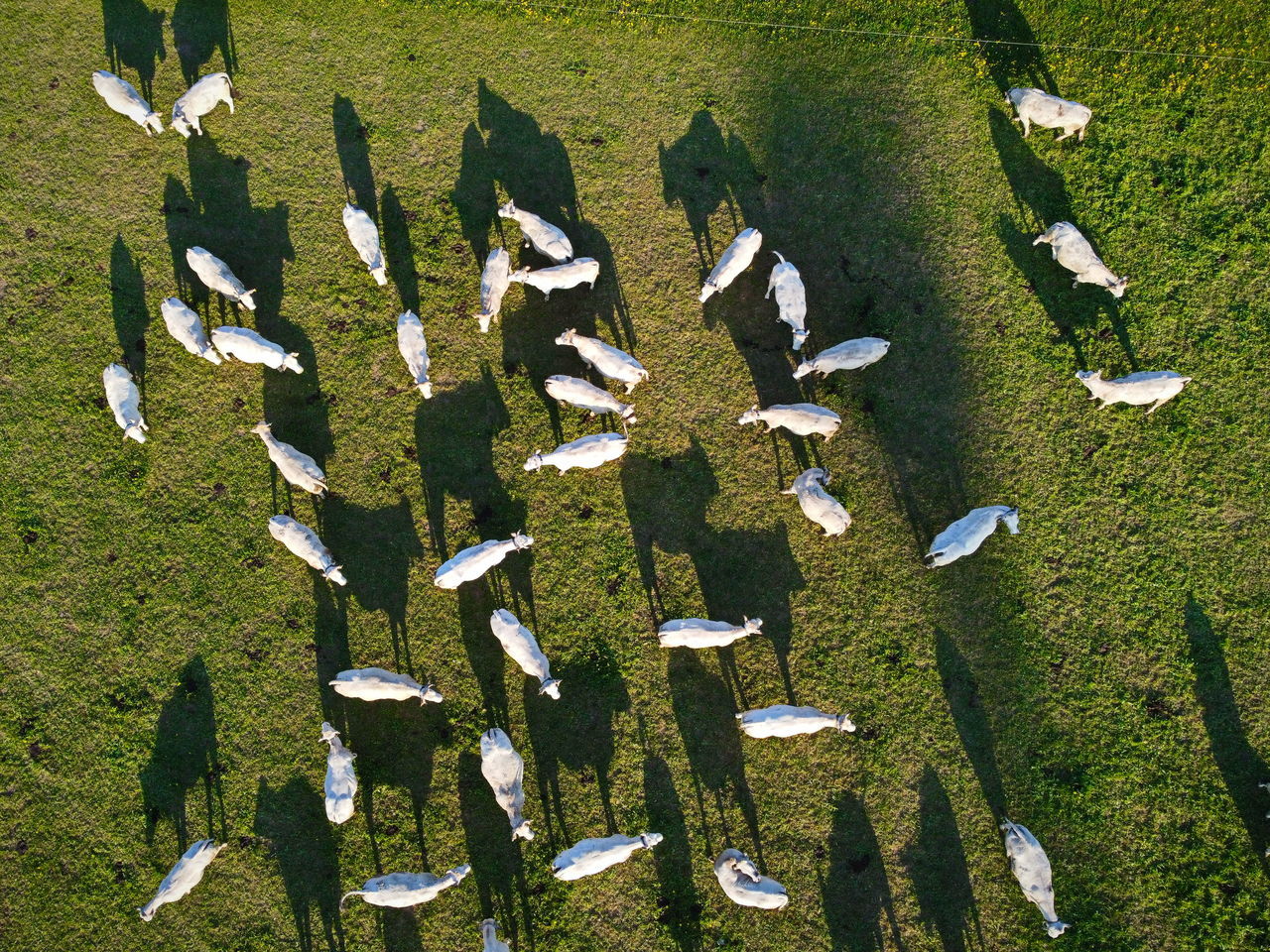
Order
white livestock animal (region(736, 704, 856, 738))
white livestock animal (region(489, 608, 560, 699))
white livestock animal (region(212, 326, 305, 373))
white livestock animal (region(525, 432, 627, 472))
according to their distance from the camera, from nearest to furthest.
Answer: white livestock animal (region(736, 704, 856, 738)) < white livestock animal (region(489, 608, 560, 699)) < white livestock animal (region(525, 432, 627, 472)) < white livestock animal (region(212, 326, 305, 373))

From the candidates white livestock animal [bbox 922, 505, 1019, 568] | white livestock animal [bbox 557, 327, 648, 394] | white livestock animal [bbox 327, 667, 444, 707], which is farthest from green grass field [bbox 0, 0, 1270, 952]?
white livestock animal [bbox 557, 327, 648, 394]

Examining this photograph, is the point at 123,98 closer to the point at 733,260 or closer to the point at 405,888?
the point at 733,260

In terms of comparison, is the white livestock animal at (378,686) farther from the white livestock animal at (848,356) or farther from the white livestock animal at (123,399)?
the white livestock animal at (848,356)

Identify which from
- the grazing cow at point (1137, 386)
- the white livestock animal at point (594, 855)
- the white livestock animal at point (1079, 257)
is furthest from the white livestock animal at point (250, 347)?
the grazing cow at point (1137, 386)

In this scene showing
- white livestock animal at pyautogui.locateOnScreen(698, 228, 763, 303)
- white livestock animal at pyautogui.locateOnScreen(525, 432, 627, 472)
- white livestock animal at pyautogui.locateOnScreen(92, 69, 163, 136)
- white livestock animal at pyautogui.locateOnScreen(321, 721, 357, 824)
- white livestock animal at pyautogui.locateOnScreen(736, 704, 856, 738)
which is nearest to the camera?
white livestock animal at pyautogui.locateOnScreen(321, 721, 357, 824)

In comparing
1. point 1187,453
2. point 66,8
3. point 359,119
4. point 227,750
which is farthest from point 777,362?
point 66,8

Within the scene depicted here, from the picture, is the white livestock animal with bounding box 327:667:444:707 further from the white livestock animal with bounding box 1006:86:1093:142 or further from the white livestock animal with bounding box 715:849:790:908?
the white livestock animal with bounding box 1006:86:1093:142
